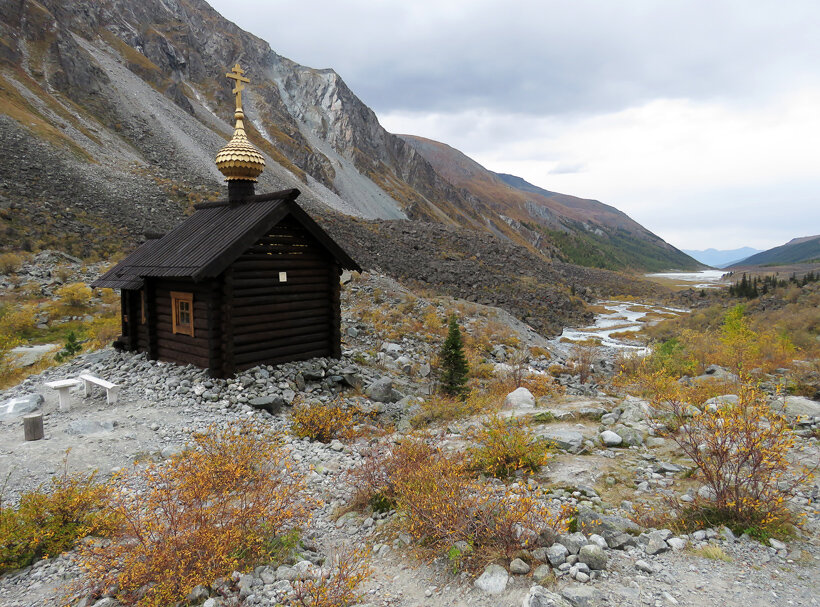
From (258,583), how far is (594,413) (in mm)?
7335

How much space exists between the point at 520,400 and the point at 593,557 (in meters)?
6.75

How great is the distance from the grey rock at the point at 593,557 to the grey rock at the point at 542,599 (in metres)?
0.60

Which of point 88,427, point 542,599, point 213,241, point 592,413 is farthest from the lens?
point 213,241

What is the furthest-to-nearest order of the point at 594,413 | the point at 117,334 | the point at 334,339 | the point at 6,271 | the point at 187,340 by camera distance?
1. the point at 6,271
2. the point at 117,334
3. the point at 334,339
4. the point at 187,340
5. the point at 594,413

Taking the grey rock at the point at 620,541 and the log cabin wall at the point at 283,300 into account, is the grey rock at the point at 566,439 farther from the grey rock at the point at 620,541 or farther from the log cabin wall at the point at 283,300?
the log cabin wall at the point at 283,300

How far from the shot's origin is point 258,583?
4797mm

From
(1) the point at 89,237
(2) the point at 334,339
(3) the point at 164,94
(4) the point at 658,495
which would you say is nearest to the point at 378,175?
(3) the point at 164,94

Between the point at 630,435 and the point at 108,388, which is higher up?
the point at 108,388

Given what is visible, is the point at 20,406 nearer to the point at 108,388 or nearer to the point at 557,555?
the point at 108,388

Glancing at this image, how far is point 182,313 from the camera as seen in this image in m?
12.2

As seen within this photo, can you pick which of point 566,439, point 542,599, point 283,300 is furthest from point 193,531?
point 283,300

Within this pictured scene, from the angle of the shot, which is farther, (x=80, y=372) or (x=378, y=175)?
(x=378, y=175)

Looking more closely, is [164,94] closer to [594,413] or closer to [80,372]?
[80,372]

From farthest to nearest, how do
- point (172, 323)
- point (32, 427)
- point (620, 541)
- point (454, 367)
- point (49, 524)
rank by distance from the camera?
point (454, 367)
point (172, 323)
point (32, 427)
point (49, 524)
point (620, 541)
